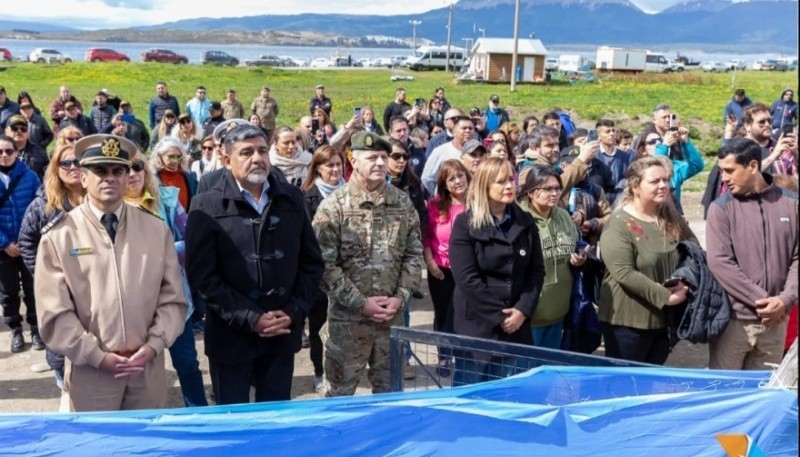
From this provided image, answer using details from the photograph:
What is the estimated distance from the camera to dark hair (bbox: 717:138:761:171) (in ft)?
15.2

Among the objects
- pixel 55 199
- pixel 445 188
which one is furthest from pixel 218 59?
pixel 55 199

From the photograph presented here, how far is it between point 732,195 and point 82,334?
152 inches

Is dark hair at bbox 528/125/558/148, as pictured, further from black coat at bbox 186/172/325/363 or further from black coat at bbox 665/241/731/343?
black coat at bbox 186/172/325/363

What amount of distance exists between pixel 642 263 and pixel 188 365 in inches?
122

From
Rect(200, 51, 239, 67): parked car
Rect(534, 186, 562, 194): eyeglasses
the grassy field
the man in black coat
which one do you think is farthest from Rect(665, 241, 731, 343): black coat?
Rect(200, 51, 239, 67): parked car

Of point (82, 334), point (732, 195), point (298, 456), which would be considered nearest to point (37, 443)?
point (82, 334)

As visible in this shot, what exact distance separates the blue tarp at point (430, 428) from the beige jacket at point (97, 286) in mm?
585

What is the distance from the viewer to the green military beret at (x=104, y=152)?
373 centimetres

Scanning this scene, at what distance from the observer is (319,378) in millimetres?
6059

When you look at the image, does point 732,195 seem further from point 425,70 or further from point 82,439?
point 425,70

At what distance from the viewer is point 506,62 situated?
58.8 meters

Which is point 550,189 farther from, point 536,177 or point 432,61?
point 432,61

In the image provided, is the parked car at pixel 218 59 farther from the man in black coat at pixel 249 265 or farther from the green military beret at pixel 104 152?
the green military beret at pixel 104 152

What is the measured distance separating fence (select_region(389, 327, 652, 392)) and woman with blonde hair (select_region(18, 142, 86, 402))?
7.72ft
